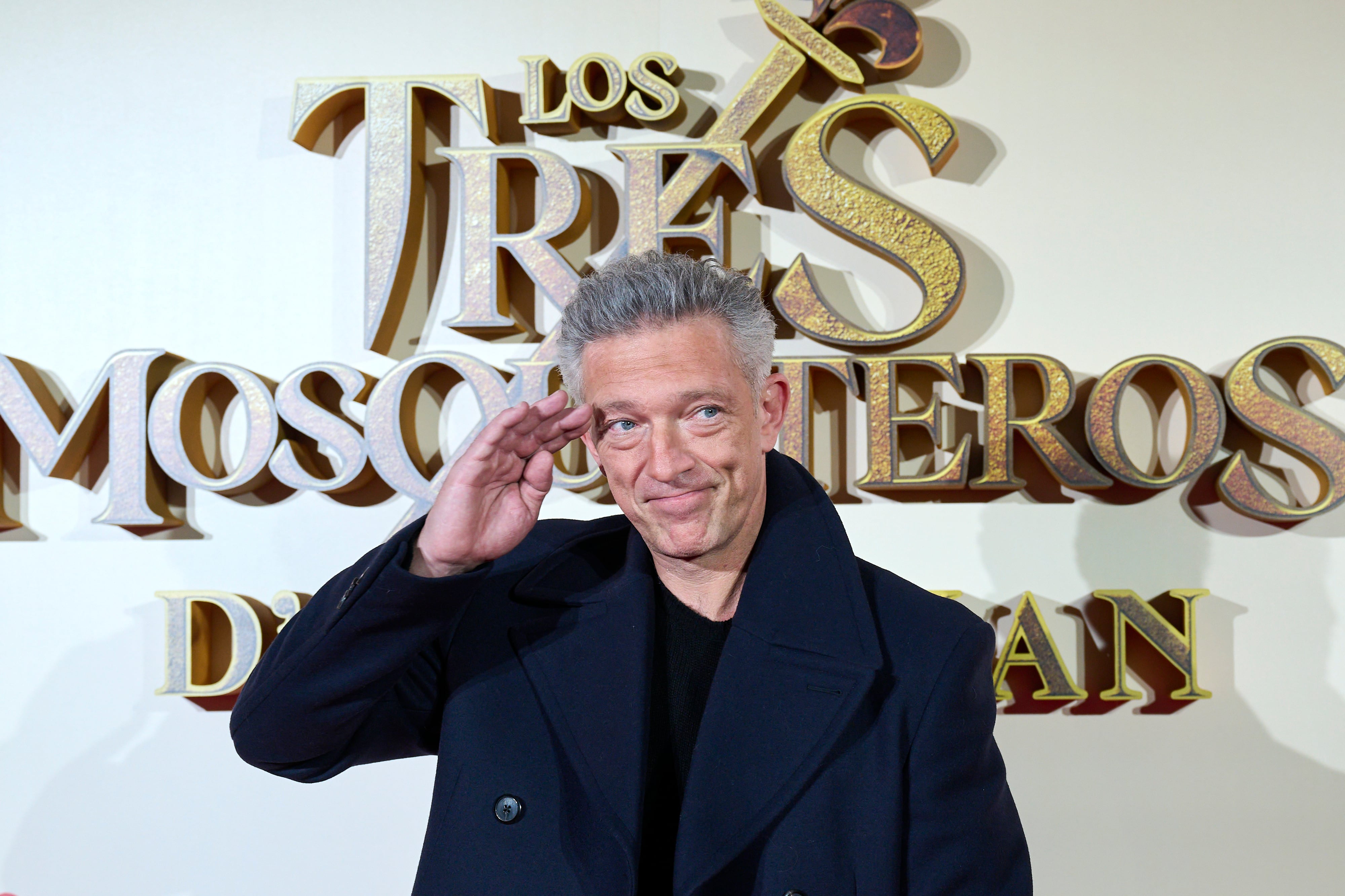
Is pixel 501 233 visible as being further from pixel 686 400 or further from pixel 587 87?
pixel 686 400

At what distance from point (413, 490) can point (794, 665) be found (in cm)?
131

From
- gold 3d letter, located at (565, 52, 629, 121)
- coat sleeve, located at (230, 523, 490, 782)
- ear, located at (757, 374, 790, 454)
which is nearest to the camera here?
coat sleeve, located at (230, 523, 490, 782)

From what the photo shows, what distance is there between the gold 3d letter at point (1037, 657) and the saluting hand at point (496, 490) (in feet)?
4.65

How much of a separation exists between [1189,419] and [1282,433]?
8.3 inches

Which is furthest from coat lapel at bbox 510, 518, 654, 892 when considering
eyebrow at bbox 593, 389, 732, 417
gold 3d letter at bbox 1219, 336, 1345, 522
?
gold 3d letter at bbox 1219, 336, 1345, 522

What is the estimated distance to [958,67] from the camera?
2.44 metres

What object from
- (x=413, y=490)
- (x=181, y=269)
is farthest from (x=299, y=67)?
(x=413, y=490)

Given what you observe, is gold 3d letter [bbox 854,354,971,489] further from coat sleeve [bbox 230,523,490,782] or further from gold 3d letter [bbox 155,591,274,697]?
gold 3d letter [bbox 155,591,274,697]

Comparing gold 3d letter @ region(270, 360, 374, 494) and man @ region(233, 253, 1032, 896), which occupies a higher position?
gold 3d letter @ region(270, 360, 374, 494)

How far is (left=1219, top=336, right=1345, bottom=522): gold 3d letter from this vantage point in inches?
89.5

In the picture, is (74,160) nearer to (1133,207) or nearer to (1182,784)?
(1133,207)

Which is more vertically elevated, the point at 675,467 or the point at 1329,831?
the point at 675,467

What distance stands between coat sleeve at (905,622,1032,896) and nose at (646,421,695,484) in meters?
0.45

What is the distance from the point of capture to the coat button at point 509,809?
1.29m
